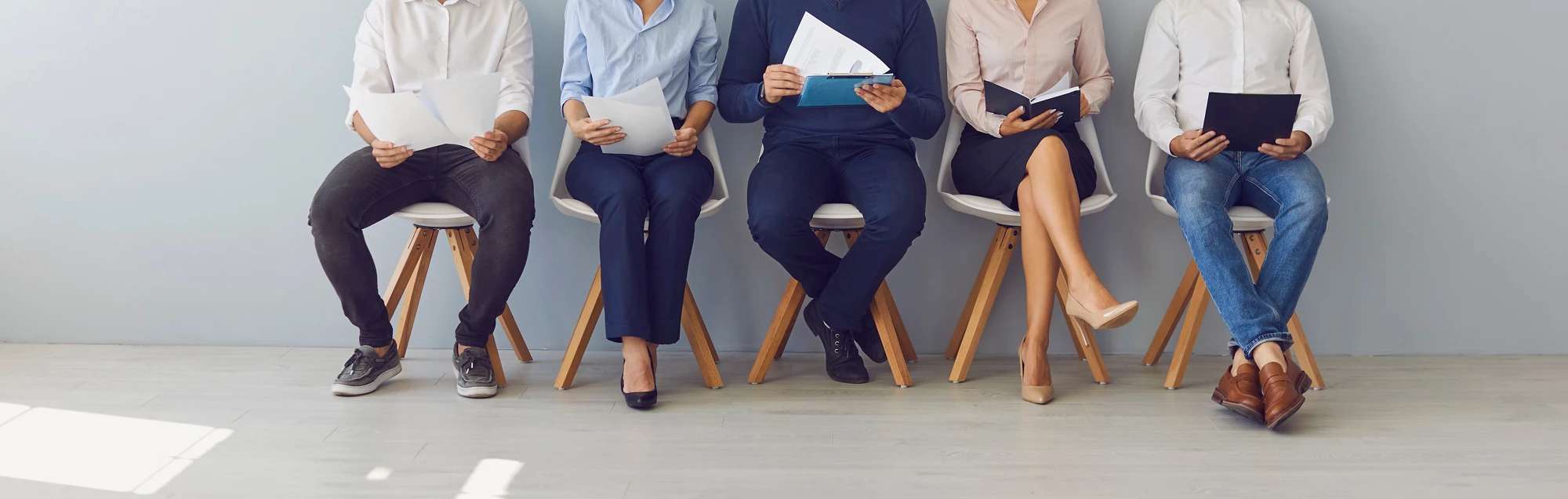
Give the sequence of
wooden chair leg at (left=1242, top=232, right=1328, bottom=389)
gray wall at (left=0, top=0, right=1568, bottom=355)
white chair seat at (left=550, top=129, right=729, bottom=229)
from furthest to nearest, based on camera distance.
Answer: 1. gray wall at (left=0, top=0, right=1568, bottom=355)
2. wooden chair leg at (left=1242, top=232, right=1328, bottom=389)
3. white chair seat at (left=550, top=129, right=729, bottom=229)

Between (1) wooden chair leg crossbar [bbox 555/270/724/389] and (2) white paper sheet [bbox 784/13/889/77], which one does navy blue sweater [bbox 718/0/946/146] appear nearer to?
(2) white paper sheet [bbox 784/13/889/77]

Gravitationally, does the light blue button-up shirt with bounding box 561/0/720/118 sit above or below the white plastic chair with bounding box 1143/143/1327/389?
above

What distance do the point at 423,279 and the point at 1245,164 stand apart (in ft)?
7.35

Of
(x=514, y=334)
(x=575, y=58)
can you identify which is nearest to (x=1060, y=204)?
(x=575, y=58)

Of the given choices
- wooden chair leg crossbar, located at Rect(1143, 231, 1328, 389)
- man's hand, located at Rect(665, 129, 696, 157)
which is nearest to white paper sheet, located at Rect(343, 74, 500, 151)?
man's hand, located at Rect(665, 129, 696, 157)

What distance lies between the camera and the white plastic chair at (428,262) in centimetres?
260

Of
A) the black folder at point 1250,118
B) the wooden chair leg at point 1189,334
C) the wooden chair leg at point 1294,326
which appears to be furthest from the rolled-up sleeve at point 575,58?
the wooden chair leg at point 1294,326

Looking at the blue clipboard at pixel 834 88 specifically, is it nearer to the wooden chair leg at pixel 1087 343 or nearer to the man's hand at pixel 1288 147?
the wooden chair leg at pixel 1087 343

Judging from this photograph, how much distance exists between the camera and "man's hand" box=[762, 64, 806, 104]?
8.18 ft

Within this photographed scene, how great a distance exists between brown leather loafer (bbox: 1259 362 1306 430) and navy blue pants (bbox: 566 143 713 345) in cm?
137

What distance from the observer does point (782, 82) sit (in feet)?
8.22

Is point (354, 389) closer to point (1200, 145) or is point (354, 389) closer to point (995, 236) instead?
point (995, 236)

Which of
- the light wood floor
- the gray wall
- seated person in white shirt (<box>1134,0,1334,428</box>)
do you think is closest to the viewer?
the light wood floor

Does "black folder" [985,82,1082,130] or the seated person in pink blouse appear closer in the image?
the seated person in pink blouse
